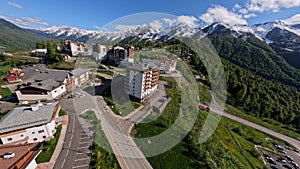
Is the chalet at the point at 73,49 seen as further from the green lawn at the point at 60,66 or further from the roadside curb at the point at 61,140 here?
the roadside curb at the point at 61,140

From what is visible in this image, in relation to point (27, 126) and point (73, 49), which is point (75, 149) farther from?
point (73, 49)

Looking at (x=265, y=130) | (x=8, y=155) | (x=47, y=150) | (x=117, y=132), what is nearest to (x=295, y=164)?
(x=265, y=130)

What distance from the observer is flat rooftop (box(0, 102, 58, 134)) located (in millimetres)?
17281

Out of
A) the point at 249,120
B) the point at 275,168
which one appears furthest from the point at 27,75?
the point at 249,120

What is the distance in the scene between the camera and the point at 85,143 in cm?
1895

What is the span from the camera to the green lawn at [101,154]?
53.8 feet

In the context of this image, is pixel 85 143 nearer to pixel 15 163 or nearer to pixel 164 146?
pixel 15 163

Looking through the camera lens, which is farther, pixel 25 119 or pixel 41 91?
pixel 41 91

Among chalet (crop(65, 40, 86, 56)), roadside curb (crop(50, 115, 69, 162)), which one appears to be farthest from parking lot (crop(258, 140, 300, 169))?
chalet (crop(65, 40, 86, 56))

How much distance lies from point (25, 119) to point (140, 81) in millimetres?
18015

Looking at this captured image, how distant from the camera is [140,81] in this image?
100ft

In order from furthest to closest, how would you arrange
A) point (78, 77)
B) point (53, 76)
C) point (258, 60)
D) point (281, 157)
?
1. point (258, 60)
2. point (78, 77)
3. point (281, 157)
4. point (53, 76)

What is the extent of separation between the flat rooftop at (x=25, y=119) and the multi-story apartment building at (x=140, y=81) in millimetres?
14717

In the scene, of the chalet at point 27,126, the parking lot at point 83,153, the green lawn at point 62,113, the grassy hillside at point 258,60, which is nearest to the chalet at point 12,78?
the green lawn at point 62,113
